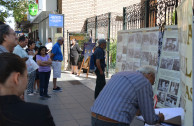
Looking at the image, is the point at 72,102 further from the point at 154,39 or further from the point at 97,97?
the point at 97,97

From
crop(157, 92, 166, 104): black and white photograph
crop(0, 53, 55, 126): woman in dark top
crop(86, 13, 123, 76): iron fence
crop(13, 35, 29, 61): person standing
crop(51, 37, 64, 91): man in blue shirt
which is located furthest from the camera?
crop(86, 13, 123, 76): iron fence

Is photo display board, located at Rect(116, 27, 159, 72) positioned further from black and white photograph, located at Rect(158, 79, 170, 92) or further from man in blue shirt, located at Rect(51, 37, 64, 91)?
man in blue shirt, located at Rect(51, 37, 64, 91)

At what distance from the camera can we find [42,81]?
22.5 feet

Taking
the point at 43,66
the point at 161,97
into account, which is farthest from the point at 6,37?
the point at 43,66

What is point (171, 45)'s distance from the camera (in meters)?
3.73

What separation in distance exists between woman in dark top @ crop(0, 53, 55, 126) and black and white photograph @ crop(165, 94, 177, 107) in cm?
269

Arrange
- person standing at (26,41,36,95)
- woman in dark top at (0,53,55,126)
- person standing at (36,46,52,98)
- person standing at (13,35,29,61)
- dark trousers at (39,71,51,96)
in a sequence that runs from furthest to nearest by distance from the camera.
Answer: person standing at (26,41,36,95) → dark trousers at (39,71,51,96) → person standing at (36,46,52,98) → person standing at (13,35,29,61) → woman in dark top at (0,53,55,126)

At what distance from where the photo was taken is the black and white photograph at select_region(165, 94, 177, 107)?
3.52 metres

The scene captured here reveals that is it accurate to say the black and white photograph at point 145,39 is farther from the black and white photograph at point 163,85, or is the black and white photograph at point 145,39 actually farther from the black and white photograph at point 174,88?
the black and white photograph at point 174,88

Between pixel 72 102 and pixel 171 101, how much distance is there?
3.76 metres

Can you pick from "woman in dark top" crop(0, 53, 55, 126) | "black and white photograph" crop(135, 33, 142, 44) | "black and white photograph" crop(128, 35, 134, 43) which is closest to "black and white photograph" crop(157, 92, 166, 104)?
"black and white photograph" crop(135, 33, 142, 44)

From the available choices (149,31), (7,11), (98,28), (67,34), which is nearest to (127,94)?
(149,31)

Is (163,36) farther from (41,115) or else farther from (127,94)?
(41,115)

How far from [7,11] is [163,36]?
15572 mm
